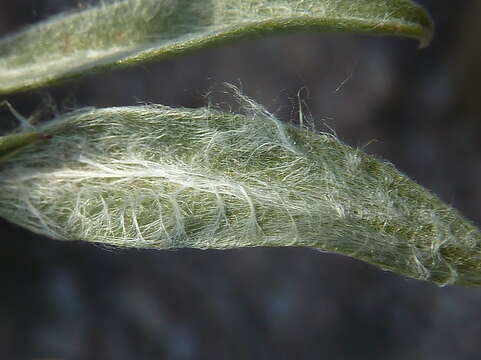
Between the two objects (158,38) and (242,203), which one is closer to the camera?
(242,203)

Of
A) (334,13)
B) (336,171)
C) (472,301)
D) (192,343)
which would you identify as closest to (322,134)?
(336,171)

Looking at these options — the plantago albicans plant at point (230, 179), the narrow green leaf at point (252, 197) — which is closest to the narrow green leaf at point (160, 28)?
the plantago albicans plant at point (230, 179)

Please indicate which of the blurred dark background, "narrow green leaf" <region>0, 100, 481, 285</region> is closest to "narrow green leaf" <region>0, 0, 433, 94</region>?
"narrow green leaf" <region>0, 100, 481, 285</region>

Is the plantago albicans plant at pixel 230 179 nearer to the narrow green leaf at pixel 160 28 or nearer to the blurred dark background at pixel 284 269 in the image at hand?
the narrow green leaf at pixel 160 28

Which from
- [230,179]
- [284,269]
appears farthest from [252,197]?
[284,269]

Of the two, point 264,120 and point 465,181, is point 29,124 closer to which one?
point 264,120

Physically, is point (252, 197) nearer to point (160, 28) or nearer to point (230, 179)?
point (230, 179)
